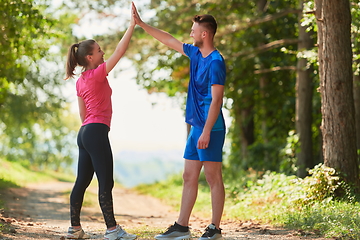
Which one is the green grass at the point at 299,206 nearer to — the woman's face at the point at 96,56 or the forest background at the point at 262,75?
the forest background at the point at 262,75

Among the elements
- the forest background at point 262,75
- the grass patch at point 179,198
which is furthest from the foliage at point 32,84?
the grass patch at point 179,198

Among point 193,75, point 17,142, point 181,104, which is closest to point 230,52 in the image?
point 181,104

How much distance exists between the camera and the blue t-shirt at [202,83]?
14.4ft

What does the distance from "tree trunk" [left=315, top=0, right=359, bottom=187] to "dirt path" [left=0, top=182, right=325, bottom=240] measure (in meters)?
1.80

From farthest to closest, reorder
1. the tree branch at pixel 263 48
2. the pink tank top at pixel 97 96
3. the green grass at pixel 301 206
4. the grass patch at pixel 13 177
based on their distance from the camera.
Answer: the tree branch at pixel 263 48 < the grass patch at pixel 13 177 < the green grass at pixel 301 206 < the pink tank top at pixel 97 96

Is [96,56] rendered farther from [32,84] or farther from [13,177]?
[32,84]

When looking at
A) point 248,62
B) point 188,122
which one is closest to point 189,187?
point 188,122

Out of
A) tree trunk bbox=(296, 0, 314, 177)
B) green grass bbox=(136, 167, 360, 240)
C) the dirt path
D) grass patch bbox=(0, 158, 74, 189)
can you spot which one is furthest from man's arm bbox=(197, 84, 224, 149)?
tree trunk bbox=(296, 0, 314, 177)

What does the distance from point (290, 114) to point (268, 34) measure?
289 centimetres

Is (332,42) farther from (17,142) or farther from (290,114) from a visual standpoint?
(17,142)

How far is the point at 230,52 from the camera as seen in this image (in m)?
14.1

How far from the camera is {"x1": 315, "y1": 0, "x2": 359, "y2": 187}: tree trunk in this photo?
7105 millimetres

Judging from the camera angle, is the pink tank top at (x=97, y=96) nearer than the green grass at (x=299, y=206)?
Yes

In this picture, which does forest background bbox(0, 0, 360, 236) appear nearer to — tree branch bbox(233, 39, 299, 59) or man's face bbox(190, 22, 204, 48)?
tree branch bbox(233, 39, 299, 59)
